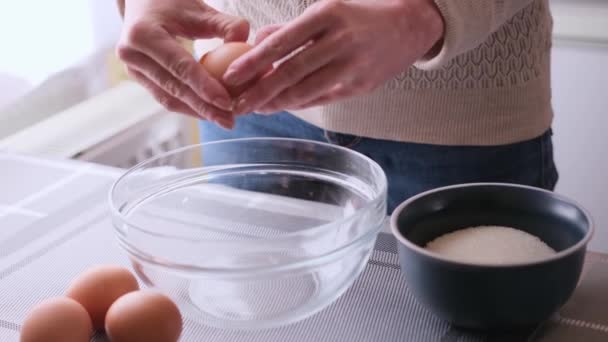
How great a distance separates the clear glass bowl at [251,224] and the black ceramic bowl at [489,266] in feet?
0.16

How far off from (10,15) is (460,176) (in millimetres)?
937

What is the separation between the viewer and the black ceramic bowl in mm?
669

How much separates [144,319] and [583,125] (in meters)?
1.34

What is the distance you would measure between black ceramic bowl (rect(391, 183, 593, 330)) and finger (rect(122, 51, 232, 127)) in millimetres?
219

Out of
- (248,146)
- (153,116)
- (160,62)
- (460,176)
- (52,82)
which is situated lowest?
(153,116)

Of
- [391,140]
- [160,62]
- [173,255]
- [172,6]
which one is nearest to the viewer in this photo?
[173,255]

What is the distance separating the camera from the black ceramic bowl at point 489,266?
0.67 metres

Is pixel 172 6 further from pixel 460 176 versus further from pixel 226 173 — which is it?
pixel 460 176

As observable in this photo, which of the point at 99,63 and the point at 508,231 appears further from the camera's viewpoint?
the point at 99,63

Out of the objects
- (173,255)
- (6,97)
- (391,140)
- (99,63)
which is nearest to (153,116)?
(99,63)

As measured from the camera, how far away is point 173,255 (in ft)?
2.31

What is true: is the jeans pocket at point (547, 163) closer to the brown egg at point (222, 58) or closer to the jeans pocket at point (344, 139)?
the jeans pocket at point (344, 139)

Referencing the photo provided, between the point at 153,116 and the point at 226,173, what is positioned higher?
the point at 226,173

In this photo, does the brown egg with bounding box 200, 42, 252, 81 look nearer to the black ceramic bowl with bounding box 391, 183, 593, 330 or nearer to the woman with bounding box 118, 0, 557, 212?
the woman with bounding box 118, 0, 557, 212
